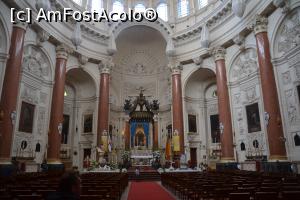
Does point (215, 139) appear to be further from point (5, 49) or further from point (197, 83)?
point (5, 49)

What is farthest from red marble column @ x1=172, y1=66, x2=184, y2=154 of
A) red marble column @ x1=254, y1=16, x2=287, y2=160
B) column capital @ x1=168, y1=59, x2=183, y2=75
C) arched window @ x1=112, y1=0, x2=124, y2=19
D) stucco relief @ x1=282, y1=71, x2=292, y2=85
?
stucco relief @ x1=282, y1=71, x2=292, y2=85

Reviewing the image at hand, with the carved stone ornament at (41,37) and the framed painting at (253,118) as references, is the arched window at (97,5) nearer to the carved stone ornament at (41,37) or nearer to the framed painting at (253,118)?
the carved stone ornament at (41,37)

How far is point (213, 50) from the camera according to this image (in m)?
21.8

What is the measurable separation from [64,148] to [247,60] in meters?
18.7

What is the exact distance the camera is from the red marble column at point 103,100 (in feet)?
74.9

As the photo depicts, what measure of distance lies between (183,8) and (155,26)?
427 centimetres

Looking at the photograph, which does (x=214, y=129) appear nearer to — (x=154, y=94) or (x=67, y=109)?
(x=154, y=94)

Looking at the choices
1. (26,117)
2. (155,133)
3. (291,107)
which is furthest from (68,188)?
(155,133)

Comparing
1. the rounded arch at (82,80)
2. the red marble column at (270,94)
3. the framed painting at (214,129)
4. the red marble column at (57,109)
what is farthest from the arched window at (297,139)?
the rounded arch at (82,80)

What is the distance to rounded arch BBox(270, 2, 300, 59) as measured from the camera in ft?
47.3

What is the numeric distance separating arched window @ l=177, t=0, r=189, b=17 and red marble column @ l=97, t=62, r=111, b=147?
10.5 metres

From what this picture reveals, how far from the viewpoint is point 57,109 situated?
1870 cm

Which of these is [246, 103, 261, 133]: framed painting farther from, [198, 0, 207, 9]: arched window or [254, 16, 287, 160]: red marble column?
[198, 0, 207, 9]: arched window

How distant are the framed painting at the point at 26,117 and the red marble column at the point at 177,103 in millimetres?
12988
